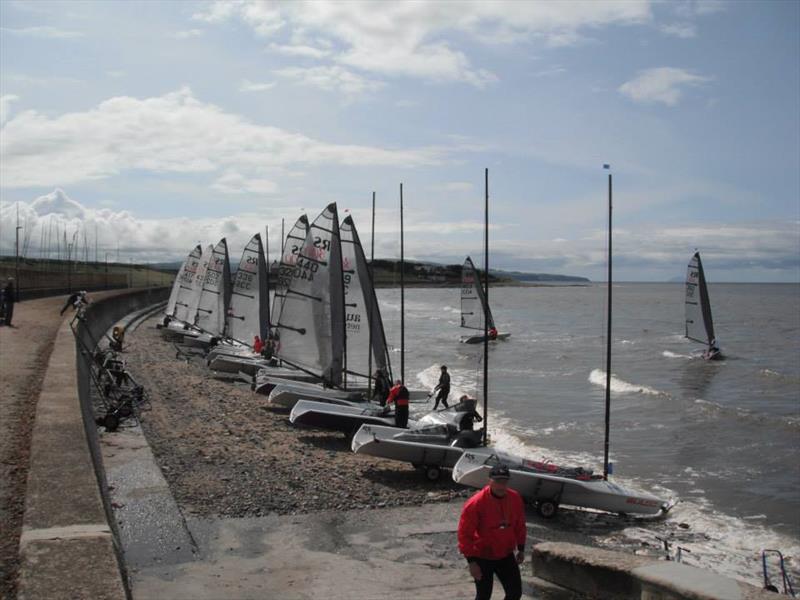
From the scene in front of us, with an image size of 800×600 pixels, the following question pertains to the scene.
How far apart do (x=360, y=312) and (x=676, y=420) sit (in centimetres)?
1103

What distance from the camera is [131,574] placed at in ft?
26.0

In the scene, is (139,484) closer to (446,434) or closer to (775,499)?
(446,434)

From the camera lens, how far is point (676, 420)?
24344 mm

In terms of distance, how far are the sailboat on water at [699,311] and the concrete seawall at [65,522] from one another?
40.9 meters

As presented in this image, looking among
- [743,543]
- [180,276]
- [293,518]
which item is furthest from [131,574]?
[180,276]

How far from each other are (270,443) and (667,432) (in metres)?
12.4

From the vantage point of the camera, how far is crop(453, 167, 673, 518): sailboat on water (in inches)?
506

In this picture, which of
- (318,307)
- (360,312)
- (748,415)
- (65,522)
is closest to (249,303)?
(318,307)

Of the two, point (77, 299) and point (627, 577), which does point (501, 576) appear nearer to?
point (627, 577)

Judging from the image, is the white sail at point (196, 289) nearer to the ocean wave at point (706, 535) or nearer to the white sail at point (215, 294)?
the white sail at point (215, 294)

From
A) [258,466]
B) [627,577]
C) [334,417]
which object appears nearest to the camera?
[627,577]

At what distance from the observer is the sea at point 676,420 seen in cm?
1405

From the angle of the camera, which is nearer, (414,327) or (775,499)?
(775,499)

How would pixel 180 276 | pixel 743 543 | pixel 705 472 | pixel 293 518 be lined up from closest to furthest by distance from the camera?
pixel 293 518 → pixel 743 543 → pixel 705 472 → pixel 180 276
